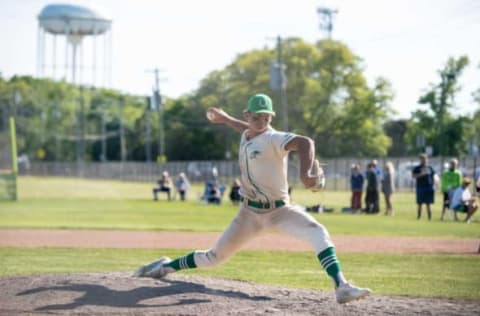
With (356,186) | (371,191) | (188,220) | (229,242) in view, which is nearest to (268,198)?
(229,242)

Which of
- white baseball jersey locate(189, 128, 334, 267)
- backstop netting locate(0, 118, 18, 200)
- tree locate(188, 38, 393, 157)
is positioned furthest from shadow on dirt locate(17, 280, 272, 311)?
tree locate(188, 38, 393, 157)

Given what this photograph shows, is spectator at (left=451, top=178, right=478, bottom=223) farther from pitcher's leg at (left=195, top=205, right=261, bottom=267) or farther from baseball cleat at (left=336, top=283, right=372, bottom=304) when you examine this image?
baseball cleat at (left=336, top=283, right=372, bottom=304)

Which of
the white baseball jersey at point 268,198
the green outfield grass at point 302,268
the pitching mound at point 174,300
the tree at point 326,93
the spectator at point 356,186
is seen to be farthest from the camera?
the tree at point 326,93

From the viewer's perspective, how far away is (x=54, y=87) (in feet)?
357

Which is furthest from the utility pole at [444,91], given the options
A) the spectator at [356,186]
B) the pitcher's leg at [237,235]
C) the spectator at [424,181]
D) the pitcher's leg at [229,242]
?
the pitcher's leg at [237,235]

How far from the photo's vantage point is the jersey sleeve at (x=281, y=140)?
8531 millimetres

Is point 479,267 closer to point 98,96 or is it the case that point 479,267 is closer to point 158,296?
point 158,296

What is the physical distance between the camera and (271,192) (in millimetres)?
8875

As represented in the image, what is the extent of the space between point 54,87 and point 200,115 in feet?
91.4

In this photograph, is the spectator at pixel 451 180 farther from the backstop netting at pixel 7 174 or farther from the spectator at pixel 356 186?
the backstop netting at pixel 7 174

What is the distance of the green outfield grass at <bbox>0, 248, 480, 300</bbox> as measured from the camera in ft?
36.9

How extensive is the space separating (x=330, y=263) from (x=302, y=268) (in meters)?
5.14

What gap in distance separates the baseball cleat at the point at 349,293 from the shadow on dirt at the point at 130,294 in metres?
1.09

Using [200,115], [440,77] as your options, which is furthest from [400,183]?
[200,115]
